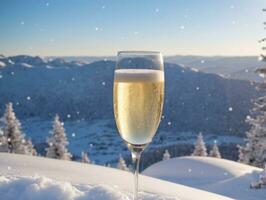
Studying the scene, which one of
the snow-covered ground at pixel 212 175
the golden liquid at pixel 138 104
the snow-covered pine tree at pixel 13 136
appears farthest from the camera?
the snow-covered pine tree at pixel 13 136

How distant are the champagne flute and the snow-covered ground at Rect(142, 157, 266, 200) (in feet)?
40.8

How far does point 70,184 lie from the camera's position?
2.27 metres

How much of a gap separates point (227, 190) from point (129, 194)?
13.0m

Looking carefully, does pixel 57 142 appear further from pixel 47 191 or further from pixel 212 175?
pixel 47 191

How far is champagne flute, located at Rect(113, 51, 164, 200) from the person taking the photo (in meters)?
2.15

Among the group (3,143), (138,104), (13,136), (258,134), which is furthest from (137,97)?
(13,136)

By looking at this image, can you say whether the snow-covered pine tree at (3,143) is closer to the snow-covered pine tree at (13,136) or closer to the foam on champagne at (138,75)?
the snow-covered pine tree at (13,136)

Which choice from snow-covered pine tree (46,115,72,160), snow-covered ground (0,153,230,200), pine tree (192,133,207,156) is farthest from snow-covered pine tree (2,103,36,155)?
snow-covered ground (0,153,230,200)

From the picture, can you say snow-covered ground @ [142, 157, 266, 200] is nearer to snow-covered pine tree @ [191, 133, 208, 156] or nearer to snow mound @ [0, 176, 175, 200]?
snow mound @ [0, 176, 175, 200]

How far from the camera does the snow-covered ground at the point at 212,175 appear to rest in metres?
14.7

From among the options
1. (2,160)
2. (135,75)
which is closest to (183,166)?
(2,160)

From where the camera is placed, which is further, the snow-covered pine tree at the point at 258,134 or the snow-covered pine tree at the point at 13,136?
the snow-covered pine tree at the point at 13,136

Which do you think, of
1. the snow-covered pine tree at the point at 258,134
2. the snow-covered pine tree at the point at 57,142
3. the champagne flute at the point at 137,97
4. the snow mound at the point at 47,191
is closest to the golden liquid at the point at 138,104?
the champagne flute at the point at 137,97

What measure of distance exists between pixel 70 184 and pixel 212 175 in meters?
14.7
